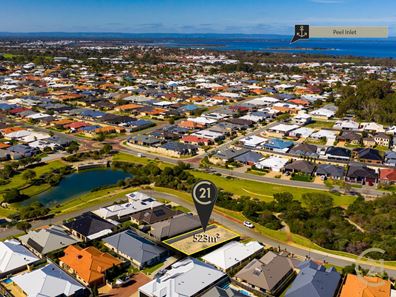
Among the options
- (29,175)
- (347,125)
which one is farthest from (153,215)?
(347,125)

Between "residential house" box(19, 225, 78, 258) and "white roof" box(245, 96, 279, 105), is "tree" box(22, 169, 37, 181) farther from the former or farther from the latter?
"white roof" box(245, 96, 279, 105)

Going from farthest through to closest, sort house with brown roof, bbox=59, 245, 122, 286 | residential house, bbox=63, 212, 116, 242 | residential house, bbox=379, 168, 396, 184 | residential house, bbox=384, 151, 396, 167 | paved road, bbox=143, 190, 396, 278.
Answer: residential house, bbox=384, 151, 396, 167
residential house, bbox=379, 168, 396, 184
residential house, bbox=63, 212, 116, 242
paved road, bbox=143, 190, 396, 278
house with brown roof, bbox=59, 245, 122, 286

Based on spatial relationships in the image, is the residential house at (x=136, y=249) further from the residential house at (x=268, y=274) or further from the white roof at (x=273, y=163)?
the white roof at (x=273, y=163)

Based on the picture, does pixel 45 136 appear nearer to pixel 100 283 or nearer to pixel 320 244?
pixel 100 283

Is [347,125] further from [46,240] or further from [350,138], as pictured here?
[46,240]

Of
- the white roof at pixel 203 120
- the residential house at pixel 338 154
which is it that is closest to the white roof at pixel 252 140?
the residential house at pixel 338 154

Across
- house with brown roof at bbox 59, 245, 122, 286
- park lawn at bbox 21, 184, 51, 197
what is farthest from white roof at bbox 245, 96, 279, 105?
house with brown roof at bbox 59, 245, 122, 286
